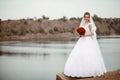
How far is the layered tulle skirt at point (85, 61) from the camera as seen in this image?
3.20 m

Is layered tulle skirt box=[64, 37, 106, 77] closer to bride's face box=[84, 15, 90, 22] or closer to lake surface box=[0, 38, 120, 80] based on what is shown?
bride's face box=[84, 15, 90, 22]

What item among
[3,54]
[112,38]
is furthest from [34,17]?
[112,38]

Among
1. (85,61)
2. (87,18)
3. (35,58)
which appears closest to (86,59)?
(85,61)

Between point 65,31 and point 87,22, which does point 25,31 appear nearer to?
point 65,31

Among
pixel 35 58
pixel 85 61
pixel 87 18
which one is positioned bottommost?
pixel 35 58

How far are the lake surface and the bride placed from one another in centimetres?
211

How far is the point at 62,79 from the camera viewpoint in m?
3.31

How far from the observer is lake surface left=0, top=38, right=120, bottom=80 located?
522cm

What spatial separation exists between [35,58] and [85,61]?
2.58 metres

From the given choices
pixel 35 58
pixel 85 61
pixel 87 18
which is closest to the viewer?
pixel 85 61

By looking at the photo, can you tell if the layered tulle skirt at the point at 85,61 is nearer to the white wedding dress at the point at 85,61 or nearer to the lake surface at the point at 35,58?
the white wedding dress at the point at 85,61

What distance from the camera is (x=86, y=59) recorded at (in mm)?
3227

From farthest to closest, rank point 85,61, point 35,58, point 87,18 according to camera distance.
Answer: point 35,58, point 87,18, point 85,61

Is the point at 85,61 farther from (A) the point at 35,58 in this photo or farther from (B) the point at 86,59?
(A) the point at 35,58
